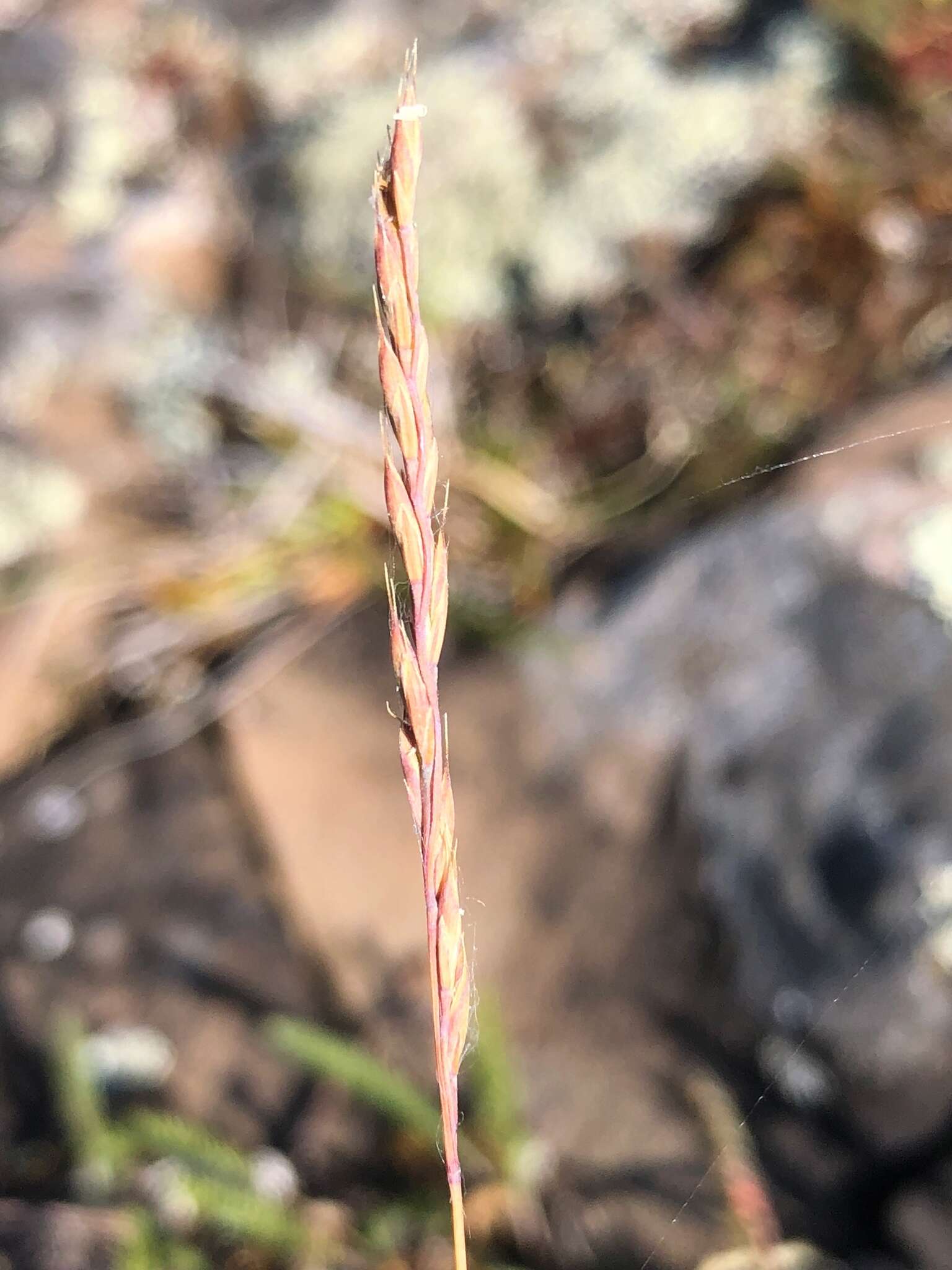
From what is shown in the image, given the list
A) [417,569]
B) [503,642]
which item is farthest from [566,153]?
[417,569]

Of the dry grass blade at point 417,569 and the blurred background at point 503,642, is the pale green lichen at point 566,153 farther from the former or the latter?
the dry grass blade at point 417,569

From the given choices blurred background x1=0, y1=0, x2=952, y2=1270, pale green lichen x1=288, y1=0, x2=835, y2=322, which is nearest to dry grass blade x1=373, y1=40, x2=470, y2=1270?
blurred background x1=0, y1=0, x2=952, y2=1270

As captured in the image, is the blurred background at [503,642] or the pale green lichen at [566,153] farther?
the pale green lichen at [566,153]

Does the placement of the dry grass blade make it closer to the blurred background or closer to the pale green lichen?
the blurred background

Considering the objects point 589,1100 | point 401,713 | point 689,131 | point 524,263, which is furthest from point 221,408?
point 401,713

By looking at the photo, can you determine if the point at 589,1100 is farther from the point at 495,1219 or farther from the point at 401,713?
the point at 401,713

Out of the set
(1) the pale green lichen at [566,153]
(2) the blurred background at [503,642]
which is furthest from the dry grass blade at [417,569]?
(1) the pale green lichen at [566,153]

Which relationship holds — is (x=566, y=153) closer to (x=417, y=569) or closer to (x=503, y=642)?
(x=503, y=642)
